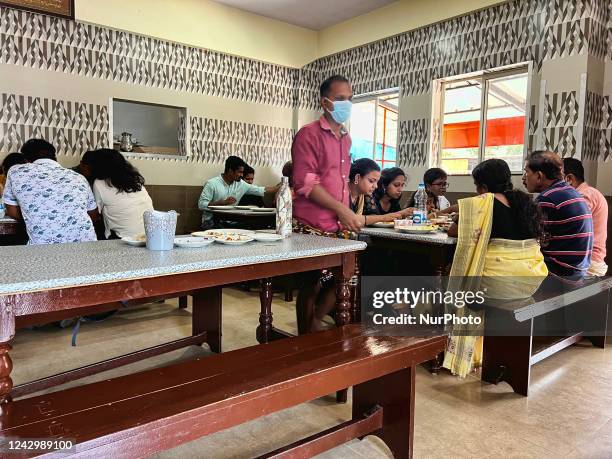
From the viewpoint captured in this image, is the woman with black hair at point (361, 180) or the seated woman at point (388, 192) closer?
the woman with black hair at point (361, 180)

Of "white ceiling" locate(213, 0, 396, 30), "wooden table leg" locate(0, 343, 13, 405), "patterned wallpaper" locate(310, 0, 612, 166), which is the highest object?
"white ceiling" locate(213, 0, 396, 30)

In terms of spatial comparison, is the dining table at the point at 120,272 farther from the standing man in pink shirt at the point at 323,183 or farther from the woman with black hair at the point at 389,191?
the woman with black hair at the point at 389,191

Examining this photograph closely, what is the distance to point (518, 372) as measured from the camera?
94.4 inches

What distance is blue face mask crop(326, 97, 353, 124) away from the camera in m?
2.23

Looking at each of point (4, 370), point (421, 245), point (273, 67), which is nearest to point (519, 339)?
point (421, 245)

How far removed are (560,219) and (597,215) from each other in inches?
30.2

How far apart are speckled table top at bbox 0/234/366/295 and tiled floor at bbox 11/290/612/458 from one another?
2.80 ft

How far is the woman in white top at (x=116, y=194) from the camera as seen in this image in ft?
11.2

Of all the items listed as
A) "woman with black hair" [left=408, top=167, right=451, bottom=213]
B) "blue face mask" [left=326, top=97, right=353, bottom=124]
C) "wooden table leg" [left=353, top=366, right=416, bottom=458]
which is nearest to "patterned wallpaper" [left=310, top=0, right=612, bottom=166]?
"woman with black hair" [left=408, top=167, right=451, bottom=213]

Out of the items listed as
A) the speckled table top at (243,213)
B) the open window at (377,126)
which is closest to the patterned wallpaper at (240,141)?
the open window at (377,126)

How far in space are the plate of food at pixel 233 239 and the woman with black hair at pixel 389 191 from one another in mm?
1937

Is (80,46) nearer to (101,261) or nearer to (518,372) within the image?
(101,261)

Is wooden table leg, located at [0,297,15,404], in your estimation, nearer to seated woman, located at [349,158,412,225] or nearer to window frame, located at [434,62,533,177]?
seated woman, located at [349,158,412,225]

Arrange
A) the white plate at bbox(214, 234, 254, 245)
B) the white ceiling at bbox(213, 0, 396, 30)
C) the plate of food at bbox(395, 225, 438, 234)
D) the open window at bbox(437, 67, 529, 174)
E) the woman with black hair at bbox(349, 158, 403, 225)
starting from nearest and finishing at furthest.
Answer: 1. the white plate at bbox(214, 234, 254, 245)
2. the woman with black hair at bbox(349, 158, 403, 225)
3. the plate of food at bbox(395, 225, 438, 234)
4. the open window at bbox(437, 67, 529, 174)
5. the white ceiling at bbox(213, 0, 396, 30)
